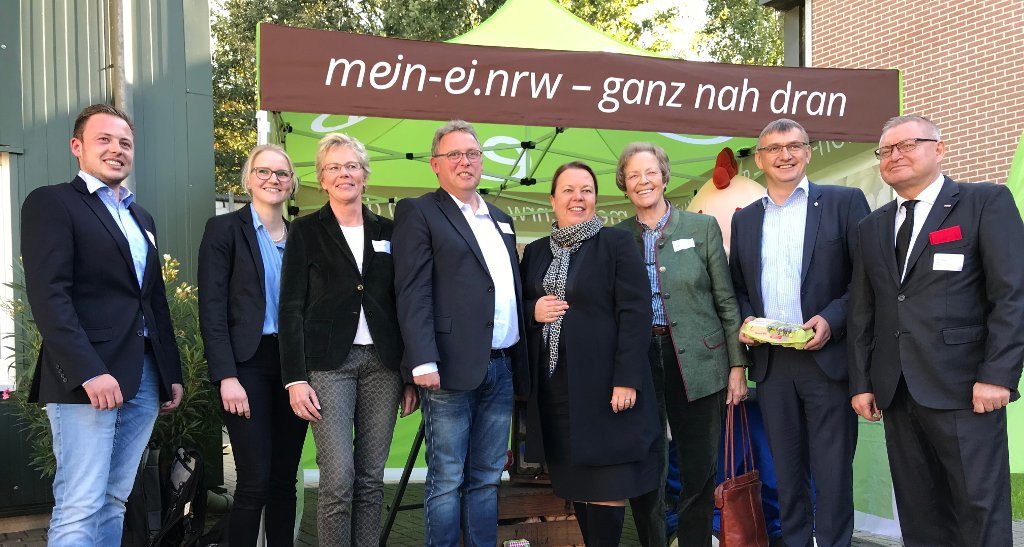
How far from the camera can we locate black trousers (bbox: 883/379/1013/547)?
3043 mm

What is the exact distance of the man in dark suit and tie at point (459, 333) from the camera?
327cm

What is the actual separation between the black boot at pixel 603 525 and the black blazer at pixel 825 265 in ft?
2.83

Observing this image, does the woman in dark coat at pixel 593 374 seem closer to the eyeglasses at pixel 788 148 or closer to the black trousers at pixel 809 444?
the black trousers at pixel 809 444

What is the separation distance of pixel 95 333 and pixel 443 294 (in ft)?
4.08

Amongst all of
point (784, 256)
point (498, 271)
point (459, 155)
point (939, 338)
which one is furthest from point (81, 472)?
point (939, 338)

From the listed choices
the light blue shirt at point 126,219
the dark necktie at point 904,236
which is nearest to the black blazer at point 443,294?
the light blue shirt at point 126,219

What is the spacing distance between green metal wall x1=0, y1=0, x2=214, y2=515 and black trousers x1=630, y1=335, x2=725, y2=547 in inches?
144

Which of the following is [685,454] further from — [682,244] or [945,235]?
[945,235]

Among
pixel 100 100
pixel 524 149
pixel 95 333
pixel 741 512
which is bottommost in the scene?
pixel 741 512

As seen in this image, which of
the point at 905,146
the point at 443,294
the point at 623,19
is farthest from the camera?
the point at 623,19

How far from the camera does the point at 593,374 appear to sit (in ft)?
11.1

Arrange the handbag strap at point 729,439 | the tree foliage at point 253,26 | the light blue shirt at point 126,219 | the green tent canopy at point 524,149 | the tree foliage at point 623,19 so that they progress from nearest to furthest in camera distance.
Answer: the light blue shirt at point 126,219 < the handbag strap at point 729,439 < the green tent canopy at point 524,149 < the tree foliage at point 253,26 < the tree foliage at point 623,19

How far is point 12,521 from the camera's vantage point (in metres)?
5.33

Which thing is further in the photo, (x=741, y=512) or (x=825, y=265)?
(x=741, y=512)
